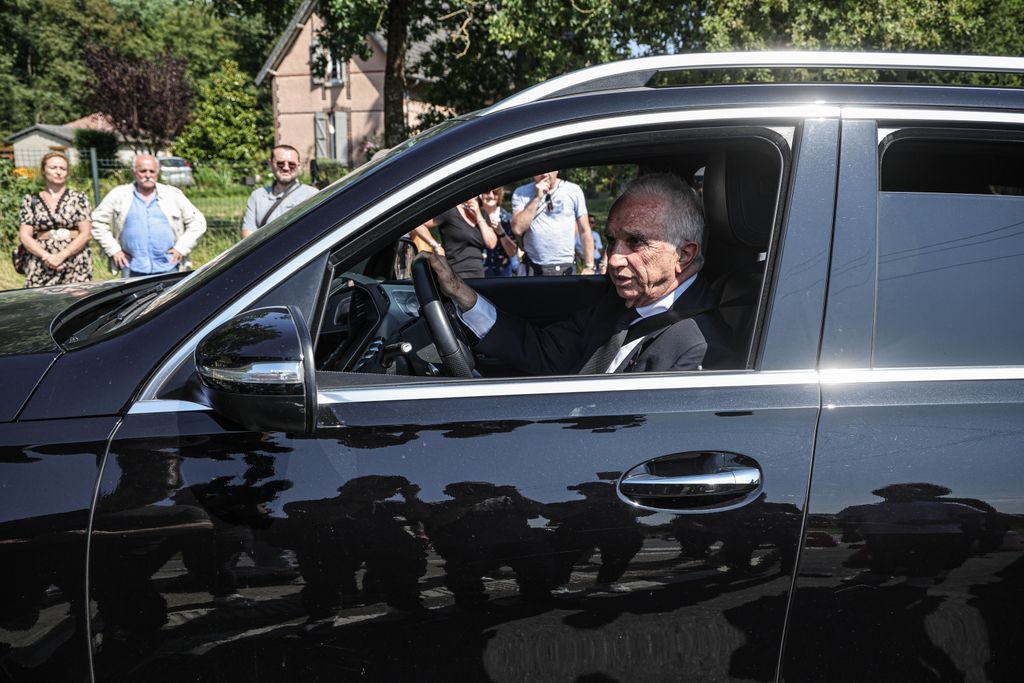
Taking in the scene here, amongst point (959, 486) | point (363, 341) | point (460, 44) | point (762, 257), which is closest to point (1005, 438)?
point (959, 486)

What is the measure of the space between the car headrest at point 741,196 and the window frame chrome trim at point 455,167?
11.0 inches

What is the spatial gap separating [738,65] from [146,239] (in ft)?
20.2

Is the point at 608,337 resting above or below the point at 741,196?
below

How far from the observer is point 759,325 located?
179cm

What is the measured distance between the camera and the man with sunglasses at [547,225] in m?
6.89

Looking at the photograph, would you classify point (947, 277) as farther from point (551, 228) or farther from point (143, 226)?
point (143, 226)

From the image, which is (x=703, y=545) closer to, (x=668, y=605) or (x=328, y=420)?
(x=668, y=605)

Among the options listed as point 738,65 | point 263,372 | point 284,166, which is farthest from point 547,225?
Answer: point 263,372

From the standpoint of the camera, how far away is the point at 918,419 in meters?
1.69

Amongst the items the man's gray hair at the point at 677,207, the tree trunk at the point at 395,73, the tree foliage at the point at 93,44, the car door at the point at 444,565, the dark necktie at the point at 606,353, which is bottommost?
the car door at the point at 444,565

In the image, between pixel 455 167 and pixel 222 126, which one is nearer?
pixel 455 167

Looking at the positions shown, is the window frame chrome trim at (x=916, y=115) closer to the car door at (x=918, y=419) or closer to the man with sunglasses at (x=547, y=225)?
the car door at (x=918, y=419)

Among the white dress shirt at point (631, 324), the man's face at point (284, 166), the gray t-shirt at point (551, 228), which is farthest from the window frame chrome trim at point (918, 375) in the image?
the man's face at point (284, 166)

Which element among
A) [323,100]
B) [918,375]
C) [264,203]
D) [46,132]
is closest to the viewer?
[918,375]
